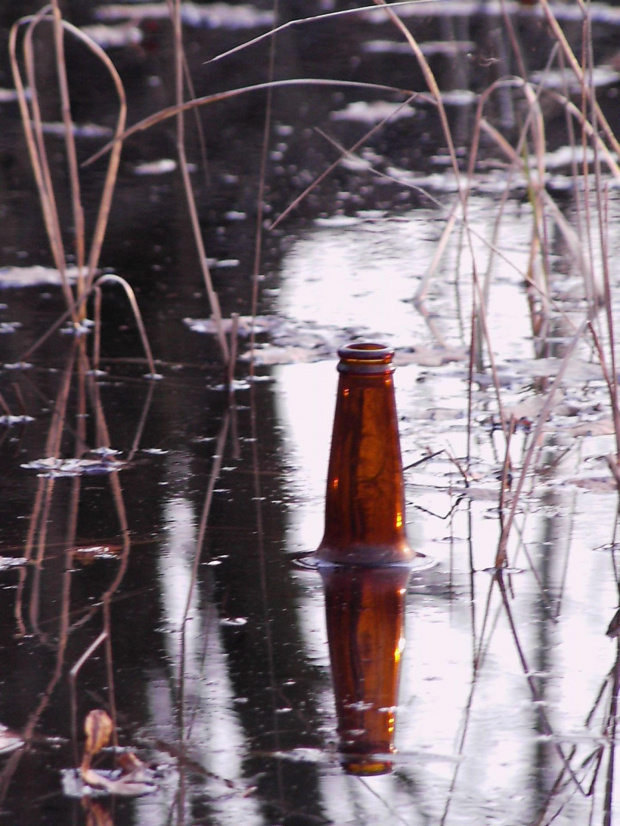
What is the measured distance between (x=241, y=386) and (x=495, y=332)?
3.52 ft

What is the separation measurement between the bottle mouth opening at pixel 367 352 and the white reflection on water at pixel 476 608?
419 mm

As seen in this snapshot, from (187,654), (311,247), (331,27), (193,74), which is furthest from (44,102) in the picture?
(187,654)

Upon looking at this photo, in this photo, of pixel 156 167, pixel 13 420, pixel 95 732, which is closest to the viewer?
pixel 95 732

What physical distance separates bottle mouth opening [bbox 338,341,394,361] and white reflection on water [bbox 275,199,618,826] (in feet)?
1.38

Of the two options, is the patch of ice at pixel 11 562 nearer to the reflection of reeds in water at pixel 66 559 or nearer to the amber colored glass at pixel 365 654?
the reflection of reeds in water at pixel 66 559

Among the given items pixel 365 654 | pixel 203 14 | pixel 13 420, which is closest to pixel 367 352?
pixel 365 654

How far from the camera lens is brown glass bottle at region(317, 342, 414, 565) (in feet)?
9.23

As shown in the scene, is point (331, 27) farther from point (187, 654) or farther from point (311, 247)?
point (187, 654)

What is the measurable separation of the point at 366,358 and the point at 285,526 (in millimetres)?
492

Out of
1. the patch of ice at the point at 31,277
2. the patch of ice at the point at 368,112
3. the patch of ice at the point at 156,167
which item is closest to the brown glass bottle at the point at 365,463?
the patch of ice at the point at 31,277

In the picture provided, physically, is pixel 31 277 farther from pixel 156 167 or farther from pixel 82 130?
pixel 82 130

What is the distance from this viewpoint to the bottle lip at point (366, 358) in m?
2.80

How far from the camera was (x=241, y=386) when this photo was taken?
4344 mm

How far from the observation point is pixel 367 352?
9.20 feet
